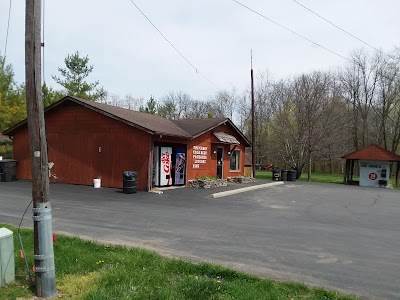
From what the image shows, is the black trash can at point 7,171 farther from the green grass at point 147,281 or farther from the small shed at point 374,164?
the small shed at point 374,164

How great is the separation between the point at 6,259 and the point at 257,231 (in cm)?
611

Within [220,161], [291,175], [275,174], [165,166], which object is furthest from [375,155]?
[165,166]

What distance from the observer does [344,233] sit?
9859 mm

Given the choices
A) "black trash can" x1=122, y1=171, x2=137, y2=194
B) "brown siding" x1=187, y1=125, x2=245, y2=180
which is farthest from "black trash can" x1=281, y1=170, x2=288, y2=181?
"black trash can" x1=122, y1=171, x2=137, y2=194

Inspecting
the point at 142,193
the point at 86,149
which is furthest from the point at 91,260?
the point at 86,149

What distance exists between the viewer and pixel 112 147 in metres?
20.3

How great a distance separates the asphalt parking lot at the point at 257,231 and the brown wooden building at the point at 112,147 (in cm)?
352

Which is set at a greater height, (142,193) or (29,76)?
(29,76)

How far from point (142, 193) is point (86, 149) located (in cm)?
502

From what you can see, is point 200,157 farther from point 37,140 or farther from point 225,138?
point 37,140

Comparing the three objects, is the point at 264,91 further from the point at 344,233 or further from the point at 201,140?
the point at 344,233

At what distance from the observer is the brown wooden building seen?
1966 centimetres

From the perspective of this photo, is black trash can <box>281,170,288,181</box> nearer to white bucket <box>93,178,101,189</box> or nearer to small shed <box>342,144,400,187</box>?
small shed <box>342,144,400,187</box>

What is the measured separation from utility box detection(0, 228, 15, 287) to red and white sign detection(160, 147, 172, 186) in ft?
52.4
